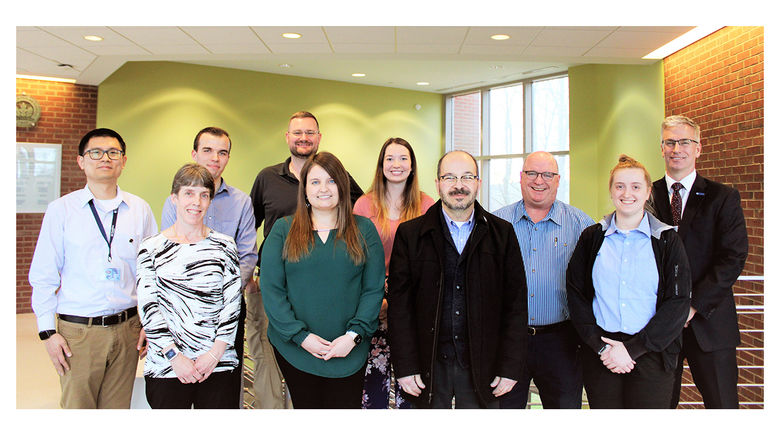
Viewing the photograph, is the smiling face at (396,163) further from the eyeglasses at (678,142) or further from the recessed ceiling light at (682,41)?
the recessed ceiling light at (682,41)

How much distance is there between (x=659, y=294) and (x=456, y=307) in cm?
96

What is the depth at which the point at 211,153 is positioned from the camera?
3.10 metres

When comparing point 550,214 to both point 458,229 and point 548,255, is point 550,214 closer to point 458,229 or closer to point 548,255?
point 548,255

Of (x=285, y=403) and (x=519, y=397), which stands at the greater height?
(x=519, y=397)

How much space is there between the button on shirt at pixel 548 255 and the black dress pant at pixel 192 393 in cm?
156

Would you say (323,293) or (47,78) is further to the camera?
(47,78)

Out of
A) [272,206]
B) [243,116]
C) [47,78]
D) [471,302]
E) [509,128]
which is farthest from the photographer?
[509,128]

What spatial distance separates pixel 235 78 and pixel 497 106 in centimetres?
484

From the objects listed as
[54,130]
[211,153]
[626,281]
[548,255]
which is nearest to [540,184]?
[548,255]

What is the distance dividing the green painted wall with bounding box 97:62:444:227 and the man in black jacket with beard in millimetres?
6869

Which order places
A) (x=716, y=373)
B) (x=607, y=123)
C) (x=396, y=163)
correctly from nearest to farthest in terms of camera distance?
(x=716, y=373), (x=396, y=163), (x=607, y=123)

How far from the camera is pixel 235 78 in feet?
28.7
